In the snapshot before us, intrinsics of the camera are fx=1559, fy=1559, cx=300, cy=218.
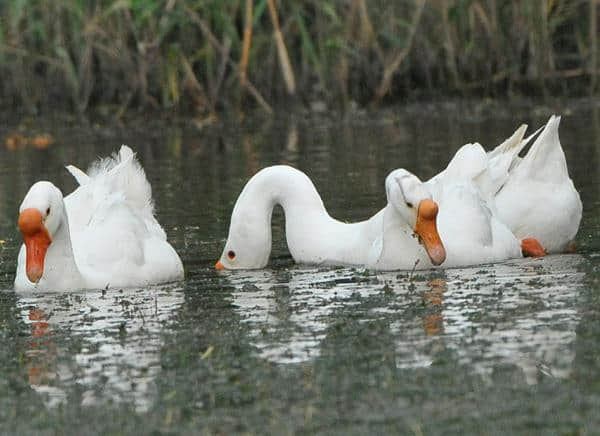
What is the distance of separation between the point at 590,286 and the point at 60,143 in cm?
1185

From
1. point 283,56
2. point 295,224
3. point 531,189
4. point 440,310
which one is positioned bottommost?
point 440,310

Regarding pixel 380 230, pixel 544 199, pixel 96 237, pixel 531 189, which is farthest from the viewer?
pixel 531 189

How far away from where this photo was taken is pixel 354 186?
14117mm

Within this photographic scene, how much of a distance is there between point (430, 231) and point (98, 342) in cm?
248

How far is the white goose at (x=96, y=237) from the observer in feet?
30.2

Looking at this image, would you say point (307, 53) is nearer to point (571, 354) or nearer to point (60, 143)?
point (60, 143)

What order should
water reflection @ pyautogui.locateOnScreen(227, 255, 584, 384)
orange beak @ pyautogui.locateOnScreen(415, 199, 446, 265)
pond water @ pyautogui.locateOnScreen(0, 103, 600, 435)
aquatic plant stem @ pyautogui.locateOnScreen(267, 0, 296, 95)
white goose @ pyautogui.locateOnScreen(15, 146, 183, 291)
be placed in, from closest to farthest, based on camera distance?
pond water @ pyautogui.locateOnScreen(0, 103, 600, 435)
water reflection @ pyautogui.locateOnScreen(227, 255, 584, 384)
white goose @ pyautogui.locateOnScreen(15, 146, 183, 291)
orange beak @ pyautogui.locateOnScreen(415, 199, 446, 265)
aquatic plant stem @ pyautogui.locateOnScreen(267, 0, 296, 95)

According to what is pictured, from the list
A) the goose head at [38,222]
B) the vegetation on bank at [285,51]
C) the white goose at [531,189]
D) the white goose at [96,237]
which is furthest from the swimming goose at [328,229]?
the vegetation on bank at [285,51]

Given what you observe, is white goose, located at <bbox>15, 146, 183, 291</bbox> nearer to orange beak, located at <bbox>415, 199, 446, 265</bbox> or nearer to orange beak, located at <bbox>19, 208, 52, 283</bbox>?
orange beak, located at <bbox>19, 208, 52, 283</bbox>

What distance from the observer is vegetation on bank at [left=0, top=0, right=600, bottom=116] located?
19266mm

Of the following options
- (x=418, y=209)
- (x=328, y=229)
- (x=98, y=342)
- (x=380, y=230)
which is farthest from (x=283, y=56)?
Result: (x=98, y=342)

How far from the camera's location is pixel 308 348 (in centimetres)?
737

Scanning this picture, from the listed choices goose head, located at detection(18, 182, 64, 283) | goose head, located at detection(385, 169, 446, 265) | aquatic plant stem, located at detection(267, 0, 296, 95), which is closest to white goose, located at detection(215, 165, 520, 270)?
goose head, located at detection(385, 169, 446, 265)

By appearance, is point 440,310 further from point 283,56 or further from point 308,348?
point 283,56
